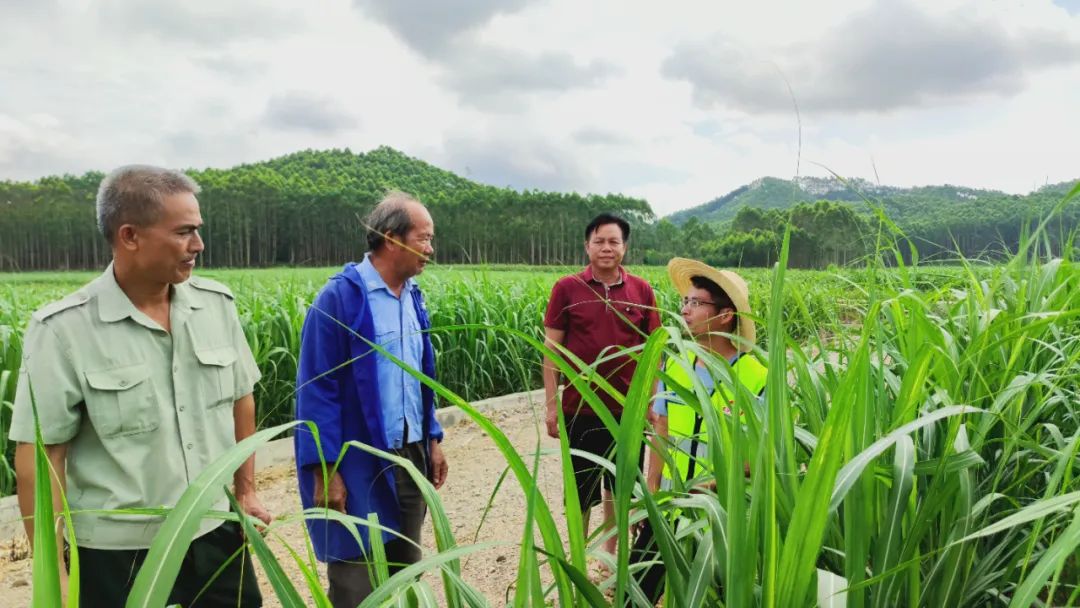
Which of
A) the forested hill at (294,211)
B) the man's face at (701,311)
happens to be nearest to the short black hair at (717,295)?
the man's face at (701,311)

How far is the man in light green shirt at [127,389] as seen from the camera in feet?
6.10

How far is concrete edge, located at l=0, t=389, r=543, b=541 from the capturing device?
153 inches

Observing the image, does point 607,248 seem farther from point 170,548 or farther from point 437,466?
point 170,548

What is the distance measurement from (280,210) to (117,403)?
69.0m

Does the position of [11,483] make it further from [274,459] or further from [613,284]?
[613,284]

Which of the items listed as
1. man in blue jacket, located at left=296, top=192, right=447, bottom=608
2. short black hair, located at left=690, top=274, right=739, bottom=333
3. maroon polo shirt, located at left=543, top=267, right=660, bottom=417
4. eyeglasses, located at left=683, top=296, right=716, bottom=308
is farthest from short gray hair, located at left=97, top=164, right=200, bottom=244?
maroon polo shirt, located at left=543, top=267, right=660, bottom=417

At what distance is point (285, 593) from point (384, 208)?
211 centimetres

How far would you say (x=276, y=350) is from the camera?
5621 millimetres

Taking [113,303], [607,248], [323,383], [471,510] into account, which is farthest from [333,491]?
[471,510]

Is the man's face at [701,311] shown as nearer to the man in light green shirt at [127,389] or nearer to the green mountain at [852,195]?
the green mountain at [852,195]

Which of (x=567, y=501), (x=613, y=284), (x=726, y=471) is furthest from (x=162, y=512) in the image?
(x=613, y=284)

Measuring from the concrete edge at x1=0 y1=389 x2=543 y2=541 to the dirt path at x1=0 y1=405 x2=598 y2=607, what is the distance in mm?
73

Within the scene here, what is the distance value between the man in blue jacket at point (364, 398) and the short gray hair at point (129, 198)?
27.4 inches

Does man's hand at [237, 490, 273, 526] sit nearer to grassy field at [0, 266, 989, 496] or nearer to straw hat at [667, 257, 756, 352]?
straw hat at [667, 257, 756, 352]
